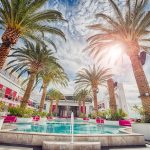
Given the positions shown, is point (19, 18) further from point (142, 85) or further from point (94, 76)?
point (94, 76)

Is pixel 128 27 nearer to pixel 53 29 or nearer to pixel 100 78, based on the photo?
pixel 53 29

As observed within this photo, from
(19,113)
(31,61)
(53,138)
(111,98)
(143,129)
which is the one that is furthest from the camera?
(111,98)

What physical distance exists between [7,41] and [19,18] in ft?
6.11

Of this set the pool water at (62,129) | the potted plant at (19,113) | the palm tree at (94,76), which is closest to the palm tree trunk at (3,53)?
the pool water at (62,129)

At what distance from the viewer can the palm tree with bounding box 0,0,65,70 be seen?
412 inches

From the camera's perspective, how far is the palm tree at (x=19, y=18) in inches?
412

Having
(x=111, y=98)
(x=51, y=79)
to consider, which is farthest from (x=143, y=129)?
(x=51, y=79)

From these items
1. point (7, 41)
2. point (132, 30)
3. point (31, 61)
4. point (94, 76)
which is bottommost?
point (7, 41)

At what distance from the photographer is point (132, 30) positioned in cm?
1316

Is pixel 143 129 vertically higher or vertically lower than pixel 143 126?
lower

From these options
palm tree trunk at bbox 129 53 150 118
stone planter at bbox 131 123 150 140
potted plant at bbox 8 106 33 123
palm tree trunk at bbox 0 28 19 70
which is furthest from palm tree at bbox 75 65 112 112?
palm tree trunk at bbox 0 28 19 70

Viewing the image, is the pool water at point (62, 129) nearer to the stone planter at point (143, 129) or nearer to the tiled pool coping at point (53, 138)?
the stone planter at point (143, 129)

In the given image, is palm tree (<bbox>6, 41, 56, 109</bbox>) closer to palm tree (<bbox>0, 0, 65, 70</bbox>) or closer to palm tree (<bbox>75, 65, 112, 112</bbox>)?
→ palm tree (<bbox>0, 0, 65, 70</bbox>)

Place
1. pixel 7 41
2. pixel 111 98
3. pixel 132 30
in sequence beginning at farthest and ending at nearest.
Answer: pixel 111 98
pixel 132 30
pixel 7 41
